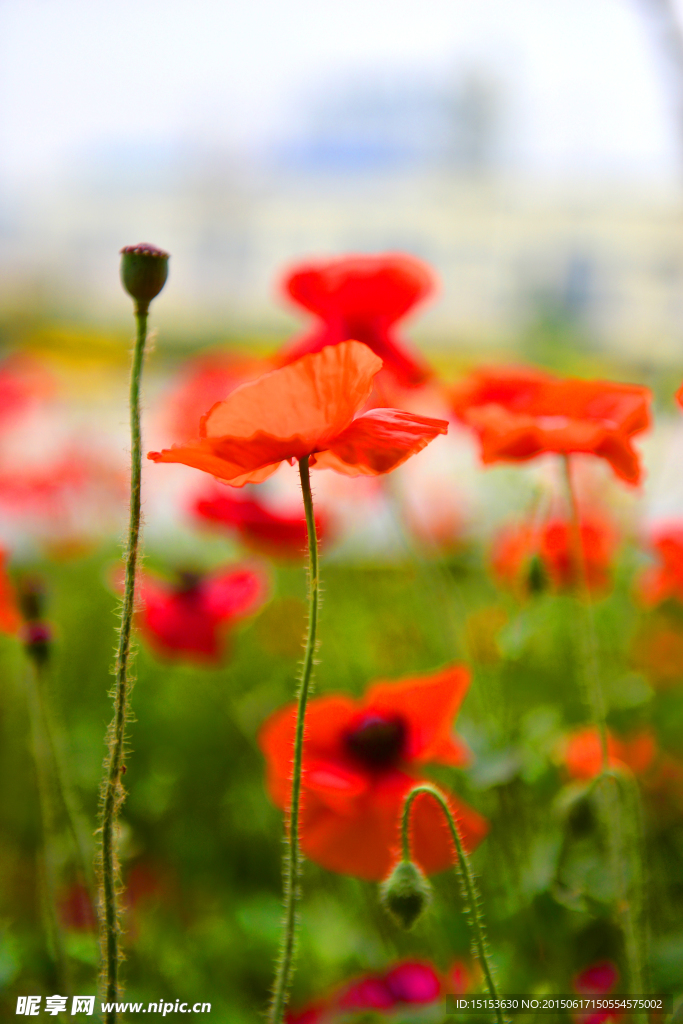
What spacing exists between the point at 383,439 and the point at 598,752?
487mm

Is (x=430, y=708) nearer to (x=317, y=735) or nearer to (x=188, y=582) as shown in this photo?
(x=317, y=735)

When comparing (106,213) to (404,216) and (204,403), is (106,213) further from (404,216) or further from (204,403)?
(204,403)

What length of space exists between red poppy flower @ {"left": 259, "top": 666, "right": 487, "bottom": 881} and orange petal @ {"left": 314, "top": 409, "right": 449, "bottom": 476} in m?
0.23

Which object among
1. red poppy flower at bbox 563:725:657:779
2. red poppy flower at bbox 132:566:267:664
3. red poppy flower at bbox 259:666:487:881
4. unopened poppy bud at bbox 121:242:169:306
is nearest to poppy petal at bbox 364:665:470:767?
red poppy flower at bbox 259:666:487:881

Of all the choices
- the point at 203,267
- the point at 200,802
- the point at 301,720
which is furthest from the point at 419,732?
the point at 203,267

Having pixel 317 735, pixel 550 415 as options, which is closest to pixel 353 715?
pixel 317 735

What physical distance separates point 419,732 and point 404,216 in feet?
34.8

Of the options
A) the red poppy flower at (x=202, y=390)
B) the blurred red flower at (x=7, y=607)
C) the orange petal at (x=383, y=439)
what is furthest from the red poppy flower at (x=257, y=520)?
the orange petal at (x=383, y=439)

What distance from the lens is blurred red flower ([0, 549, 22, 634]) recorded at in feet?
2.56

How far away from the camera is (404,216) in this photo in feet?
34.9

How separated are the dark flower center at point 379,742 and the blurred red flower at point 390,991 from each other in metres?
0.16

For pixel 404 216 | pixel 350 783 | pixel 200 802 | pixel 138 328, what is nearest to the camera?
pixel 138 328

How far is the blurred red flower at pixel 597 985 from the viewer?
2.08 ft

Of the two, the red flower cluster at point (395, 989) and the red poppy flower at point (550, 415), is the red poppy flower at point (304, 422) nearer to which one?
the red poppy flower at point (550, 415)
